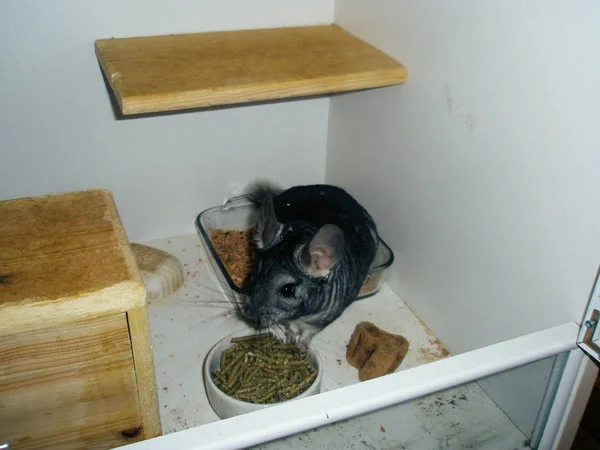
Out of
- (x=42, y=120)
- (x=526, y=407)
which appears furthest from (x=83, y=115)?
(x=526, y=407)

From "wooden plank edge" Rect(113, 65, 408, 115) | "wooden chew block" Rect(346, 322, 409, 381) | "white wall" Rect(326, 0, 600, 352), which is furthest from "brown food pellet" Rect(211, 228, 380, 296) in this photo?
"wooden plank edge" Rect(113, 65, 408, 115)

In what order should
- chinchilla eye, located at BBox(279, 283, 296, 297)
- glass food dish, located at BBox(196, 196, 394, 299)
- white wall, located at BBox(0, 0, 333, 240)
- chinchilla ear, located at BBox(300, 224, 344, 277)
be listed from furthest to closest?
glass food dish, located at BBox(196, 196, 394, 299) < white wall, located at BBox(0, 0, 333, 240) < chinchilla eye, located at BBox(279, 283, 296, 297) < chinchilla ear, located at BBox(300, 224, 344, 277)

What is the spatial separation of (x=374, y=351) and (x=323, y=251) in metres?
0.36

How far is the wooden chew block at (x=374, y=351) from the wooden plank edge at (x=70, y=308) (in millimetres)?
771

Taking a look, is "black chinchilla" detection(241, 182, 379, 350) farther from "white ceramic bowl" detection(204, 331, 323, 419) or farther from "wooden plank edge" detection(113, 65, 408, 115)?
"wooden plank edge" detection(113, 65, 408, 115)

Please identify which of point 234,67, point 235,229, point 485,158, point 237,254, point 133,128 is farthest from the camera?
point 235,229

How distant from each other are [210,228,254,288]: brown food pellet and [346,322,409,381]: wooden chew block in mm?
415

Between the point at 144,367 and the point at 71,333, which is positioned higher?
the point at 71,333

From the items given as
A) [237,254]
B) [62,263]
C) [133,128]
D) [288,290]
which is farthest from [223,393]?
[133,128]

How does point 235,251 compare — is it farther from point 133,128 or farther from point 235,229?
point 133,128

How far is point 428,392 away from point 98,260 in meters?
0.64

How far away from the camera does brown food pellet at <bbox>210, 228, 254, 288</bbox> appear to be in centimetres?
196

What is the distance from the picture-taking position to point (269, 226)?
1.58 meters

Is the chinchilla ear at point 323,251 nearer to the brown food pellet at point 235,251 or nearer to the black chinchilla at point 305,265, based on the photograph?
the black chinchilla at point 305,265
